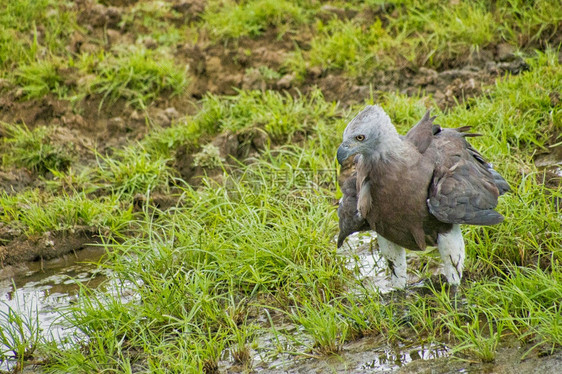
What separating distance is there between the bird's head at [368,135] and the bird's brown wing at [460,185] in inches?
14.8

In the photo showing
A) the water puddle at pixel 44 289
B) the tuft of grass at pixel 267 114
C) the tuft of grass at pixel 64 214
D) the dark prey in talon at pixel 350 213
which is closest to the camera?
the dark prey in talon at pixel 350 213

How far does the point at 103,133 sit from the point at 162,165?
3.77 feet

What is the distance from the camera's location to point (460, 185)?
4.27 m

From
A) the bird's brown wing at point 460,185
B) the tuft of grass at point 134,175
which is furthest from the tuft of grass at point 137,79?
the bird's brown wing at point 460,185

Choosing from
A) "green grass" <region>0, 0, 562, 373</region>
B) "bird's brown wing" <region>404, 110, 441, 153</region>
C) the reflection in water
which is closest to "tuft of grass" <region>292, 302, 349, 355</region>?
"green grass" <region>0, 0, 562, 373</region>

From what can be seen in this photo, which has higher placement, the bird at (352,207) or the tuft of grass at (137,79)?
the tuft of grass at (137,79)

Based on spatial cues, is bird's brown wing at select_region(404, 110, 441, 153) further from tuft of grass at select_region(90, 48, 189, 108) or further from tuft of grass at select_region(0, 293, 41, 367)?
tuft of grass at select_region(90, 48, 189, 108)

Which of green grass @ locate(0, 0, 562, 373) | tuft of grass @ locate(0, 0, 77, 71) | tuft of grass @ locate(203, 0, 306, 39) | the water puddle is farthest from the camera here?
tuft of grass @ locate(203, 0, 306, 39)

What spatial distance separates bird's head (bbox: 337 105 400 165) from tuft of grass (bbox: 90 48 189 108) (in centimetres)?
407

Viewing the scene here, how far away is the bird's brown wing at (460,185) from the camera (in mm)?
4164

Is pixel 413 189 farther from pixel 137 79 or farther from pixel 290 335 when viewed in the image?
pixel 137 79

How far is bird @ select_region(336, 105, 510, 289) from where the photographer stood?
13.6 ft

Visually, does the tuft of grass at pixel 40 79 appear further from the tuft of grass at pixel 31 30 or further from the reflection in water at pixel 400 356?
the reflection in water at pixel 400 356

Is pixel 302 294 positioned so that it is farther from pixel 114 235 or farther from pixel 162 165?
pixel 162 165
